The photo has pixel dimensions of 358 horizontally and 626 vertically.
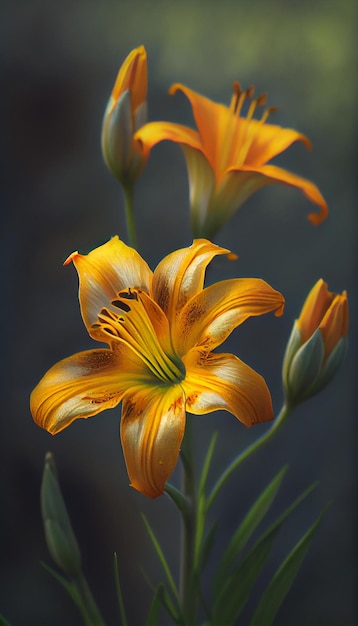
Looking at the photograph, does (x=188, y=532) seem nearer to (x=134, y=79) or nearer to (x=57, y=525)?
(x=57, y=525)

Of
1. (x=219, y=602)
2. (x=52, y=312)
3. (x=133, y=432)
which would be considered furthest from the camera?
(x=52, y=312)

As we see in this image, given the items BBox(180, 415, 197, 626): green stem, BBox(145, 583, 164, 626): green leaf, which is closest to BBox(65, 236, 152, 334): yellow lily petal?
BBox(180, 415, 197, 626): green stem

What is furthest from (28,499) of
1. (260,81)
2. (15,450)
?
(260,81)

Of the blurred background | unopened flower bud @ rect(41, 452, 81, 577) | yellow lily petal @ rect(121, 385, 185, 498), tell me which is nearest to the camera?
yellow lily petal @ rect(121, 385, 185, 498)

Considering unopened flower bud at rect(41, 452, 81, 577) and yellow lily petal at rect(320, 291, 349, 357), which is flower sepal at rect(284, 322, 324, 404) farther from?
unopened flower bud at rect(41, 452, 81, 577)

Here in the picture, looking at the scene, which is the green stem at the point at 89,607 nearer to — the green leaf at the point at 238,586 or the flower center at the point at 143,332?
the green leaf at the point at 238,586

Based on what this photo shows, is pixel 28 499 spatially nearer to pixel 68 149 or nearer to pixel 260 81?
pixel 68 149

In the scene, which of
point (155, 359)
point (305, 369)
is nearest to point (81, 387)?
point (155, 359)
